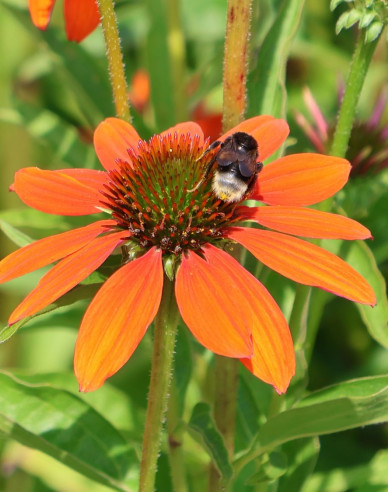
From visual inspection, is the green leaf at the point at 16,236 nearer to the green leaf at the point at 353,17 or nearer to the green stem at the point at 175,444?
A: the green stem at the point at 175,444

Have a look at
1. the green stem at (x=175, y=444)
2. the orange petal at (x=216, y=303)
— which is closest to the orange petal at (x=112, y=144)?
the orange petal at (x=216, y=303)

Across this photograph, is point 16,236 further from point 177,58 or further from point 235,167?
point 177,58

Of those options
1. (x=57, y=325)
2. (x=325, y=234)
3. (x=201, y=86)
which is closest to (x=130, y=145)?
(x=325, y=234)

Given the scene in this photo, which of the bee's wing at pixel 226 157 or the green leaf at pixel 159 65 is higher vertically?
the green leaf at pixel 159 65

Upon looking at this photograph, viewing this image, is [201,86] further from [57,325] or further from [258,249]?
[258,249]

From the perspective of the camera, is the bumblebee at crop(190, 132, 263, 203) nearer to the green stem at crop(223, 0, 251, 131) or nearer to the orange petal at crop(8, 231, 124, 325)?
the green stem at crop(223, 0, 251, 131)
